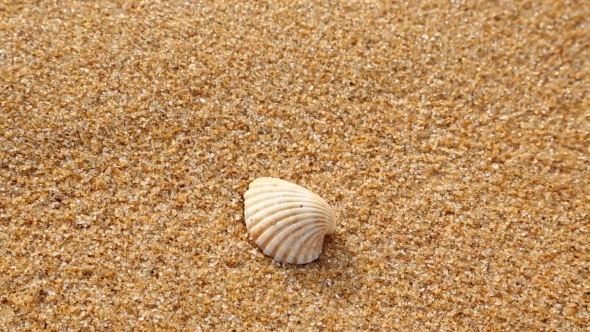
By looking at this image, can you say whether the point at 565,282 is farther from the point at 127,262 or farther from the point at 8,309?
the point at 8,309

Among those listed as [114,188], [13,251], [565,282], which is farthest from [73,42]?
[565,282]

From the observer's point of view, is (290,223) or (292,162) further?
(292,162)

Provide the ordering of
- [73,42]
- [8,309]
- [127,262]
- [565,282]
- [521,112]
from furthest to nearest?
[521,112] < [73,42] < [565,282] < [127,262] < [8,309]
